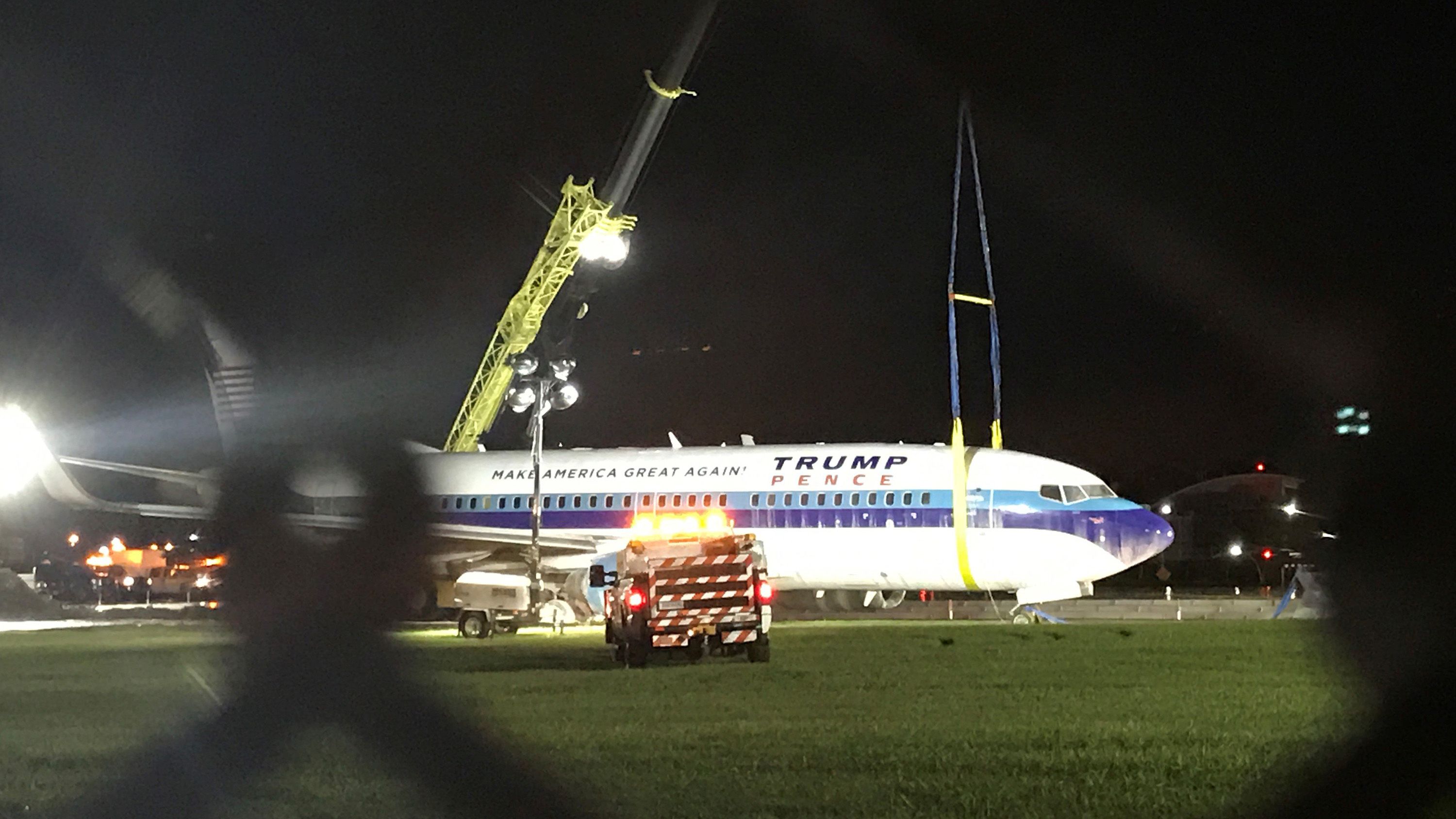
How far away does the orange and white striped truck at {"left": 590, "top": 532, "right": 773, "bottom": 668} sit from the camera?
22.9 m

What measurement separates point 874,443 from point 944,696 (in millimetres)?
20724

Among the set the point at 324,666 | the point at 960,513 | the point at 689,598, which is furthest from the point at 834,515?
the point at 324,666

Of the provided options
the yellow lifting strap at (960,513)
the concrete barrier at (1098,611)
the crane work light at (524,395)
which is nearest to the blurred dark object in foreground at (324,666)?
the crane work light at (524,395)

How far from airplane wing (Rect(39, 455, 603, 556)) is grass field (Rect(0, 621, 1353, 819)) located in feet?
38.5

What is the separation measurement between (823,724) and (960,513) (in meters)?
20.9

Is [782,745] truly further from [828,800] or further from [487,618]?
[487,618]

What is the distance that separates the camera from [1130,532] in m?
34.8

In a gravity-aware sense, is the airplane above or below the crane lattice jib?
below

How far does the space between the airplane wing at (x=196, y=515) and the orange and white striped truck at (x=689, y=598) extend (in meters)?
13.9

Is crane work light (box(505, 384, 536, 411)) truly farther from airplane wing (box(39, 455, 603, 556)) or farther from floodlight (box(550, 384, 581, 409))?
airplane wing (box(39, 455, 603, 556))

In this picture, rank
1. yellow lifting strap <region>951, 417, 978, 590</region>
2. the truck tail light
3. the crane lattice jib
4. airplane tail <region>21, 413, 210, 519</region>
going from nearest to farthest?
the truck tail light → yellow lifting strap <region>951, 417, 978, 590</region> → airplane tail <region>21, 413, 210, 519</region> → the crane lattice jib

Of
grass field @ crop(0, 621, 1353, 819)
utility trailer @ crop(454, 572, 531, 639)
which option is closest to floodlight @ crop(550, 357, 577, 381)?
utility trailer @ crop(454, 572, 531, 639)

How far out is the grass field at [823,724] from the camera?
35.2 feet

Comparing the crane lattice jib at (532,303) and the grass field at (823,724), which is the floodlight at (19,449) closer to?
the crane lattice jib at (532,303)
